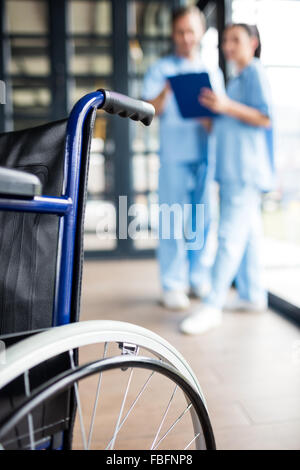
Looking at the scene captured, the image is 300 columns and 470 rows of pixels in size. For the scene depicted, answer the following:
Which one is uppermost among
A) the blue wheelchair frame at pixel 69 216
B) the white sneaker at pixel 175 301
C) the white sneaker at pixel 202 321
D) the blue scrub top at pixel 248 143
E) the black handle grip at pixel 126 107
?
the blue scrub top at pixel 248 143

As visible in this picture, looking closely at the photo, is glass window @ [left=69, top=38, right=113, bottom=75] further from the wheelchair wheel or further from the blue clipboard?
the wheelchair wheel

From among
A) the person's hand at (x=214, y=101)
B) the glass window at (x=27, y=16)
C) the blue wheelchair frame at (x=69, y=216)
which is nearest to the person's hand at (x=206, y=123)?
the person's hand at (x=214, y=101)

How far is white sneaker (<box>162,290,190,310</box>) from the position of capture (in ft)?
6.69

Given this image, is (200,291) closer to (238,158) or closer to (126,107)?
(238,158)

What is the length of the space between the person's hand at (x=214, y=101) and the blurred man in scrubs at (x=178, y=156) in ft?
1.06

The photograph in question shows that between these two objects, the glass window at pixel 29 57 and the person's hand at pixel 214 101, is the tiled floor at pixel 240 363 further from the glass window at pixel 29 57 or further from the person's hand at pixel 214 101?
the glass window at pixel 29 57

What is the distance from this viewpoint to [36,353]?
451 millimetres

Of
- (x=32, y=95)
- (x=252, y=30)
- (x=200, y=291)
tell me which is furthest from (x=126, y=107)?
(x=32, y=95)

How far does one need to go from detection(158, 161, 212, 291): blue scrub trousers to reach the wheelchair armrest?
167 cm

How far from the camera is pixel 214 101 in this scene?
1643 mm

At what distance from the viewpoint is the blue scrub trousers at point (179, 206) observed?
206cm

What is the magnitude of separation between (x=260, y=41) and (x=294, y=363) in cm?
134

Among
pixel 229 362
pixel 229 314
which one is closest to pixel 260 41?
pixel 229 314

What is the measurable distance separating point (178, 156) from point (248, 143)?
0.41 metres
